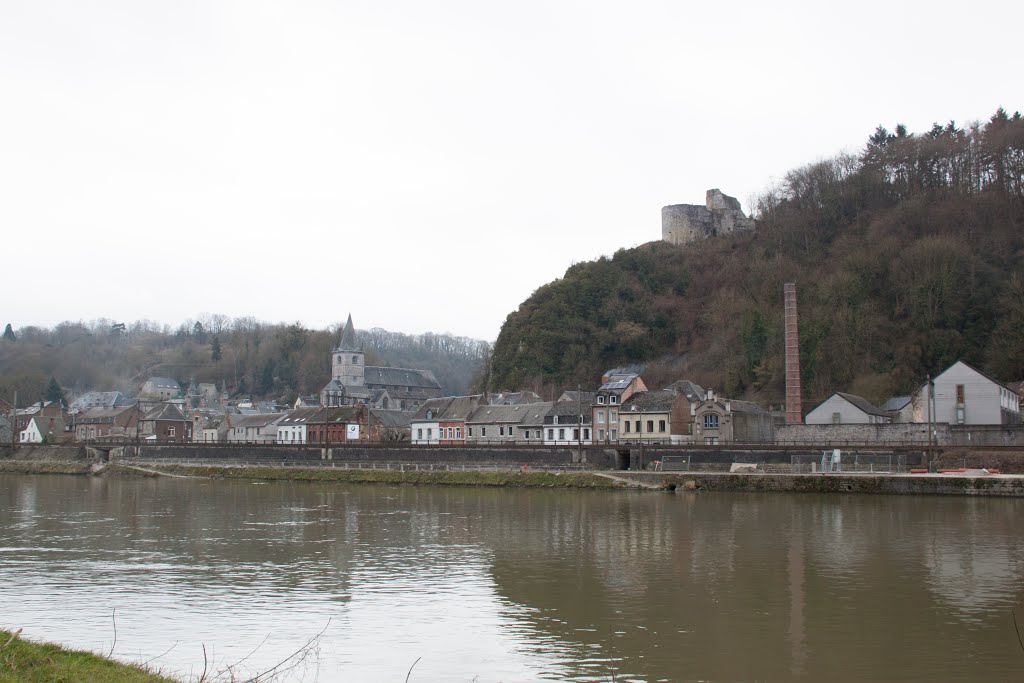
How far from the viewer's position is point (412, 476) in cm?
5334

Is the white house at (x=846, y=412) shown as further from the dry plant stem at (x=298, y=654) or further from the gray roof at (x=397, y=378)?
the gray roof at (x=397, y=378)

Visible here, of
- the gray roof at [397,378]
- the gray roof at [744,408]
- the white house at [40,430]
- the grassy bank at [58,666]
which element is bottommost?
the grassy bank at [58,666]

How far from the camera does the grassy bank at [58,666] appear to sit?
413 inches

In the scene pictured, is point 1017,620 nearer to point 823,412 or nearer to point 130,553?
point 130,553

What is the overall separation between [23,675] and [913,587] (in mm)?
17077

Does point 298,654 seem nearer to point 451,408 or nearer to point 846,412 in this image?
point 846,412

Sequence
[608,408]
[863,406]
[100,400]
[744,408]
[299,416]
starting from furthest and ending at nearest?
[100,400]
[299,416]
[608,408]
[744,408]
[863,406]

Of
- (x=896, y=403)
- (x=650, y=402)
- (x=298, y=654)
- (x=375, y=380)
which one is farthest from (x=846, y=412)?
(x=375, y=380)

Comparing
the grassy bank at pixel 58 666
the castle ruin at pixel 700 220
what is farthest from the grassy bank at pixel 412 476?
the castle ruin at pixel 700 220

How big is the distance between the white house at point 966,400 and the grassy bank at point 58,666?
169ft

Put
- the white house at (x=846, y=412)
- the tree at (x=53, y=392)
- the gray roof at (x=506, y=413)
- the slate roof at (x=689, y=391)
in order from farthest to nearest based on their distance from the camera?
the tree at (x=53, y=392), the gray roof at (x=506, y=413), the slate roof at (x=689, y=391), the white house at (x=846, y=412)

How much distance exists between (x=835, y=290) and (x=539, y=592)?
5607cm

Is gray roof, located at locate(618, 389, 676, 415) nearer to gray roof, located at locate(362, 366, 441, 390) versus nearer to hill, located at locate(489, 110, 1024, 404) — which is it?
hill, located at locate(489, 110, 1024, 404)

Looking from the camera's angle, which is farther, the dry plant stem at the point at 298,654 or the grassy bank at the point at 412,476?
the grassy bank at the point at 412,476
